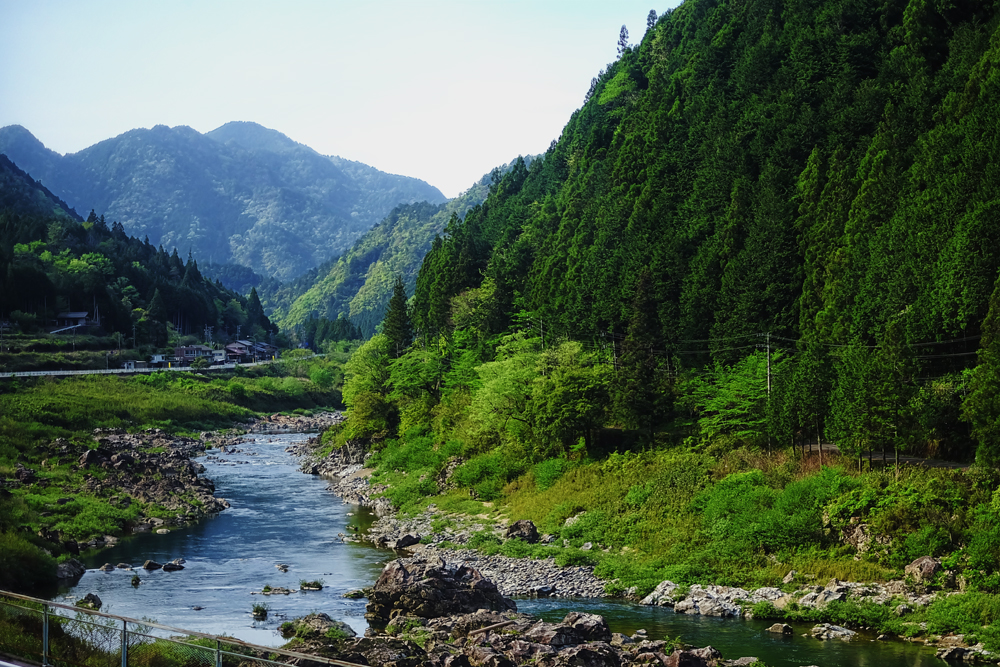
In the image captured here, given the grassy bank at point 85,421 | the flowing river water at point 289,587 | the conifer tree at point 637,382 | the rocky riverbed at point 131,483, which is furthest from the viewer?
the conifer tree at point 637,382

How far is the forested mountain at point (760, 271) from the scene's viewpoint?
46.2 meters

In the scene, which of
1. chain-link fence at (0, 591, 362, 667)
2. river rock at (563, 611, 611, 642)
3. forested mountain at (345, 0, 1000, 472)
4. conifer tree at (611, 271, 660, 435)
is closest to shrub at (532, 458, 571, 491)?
forested mountain at (345, 0, 1000, 472)

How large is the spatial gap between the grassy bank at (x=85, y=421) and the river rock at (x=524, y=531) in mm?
23997

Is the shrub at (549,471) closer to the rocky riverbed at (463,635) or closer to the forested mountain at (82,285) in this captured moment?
the rocky riverbed at (463,635)

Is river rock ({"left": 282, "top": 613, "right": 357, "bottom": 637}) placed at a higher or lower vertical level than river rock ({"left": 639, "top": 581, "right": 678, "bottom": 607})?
higher

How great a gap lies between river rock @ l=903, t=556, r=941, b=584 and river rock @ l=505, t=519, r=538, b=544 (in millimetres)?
20328

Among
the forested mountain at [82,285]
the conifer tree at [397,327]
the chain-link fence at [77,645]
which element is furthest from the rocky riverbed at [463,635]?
the forested mountain at [82,285]

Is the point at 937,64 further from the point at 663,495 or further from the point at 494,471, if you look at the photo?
the point at 494,471

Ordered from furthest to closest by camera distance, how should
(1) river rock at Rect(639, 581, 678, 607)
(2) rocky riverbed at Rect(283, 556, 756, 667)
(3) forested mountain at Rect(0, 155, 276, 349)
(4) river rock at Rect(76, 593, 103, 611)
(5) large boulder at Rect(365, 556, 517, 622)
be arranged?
(3) forested mountain at Rect(0, 155, 276, 349) → (1) river rock at Rect(639, 581, 678, 607) → (4) river rock at Rect(76, 593, 103, 611) → (5) large boulder at Rect(365, 556, 517, 622) → (2) rocky riverbed at Rect(283, 556, 756, 667)

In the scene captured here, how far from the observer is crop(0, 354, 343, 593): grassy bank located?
157 ft

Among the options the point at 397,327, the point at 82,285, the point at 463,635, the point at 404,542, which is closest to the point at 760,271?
the point at 404,542

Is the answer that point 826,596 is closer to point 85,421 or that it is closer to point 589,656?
point 589,656

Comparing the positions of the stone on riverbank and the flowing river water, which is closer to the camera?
the stone on riverbank

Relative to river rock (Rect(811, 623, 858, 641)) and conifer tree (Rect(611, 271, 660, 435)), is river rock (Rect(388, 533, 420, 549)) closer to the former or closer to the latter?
conifer tree (Rect(611, 271, 660, 435))
